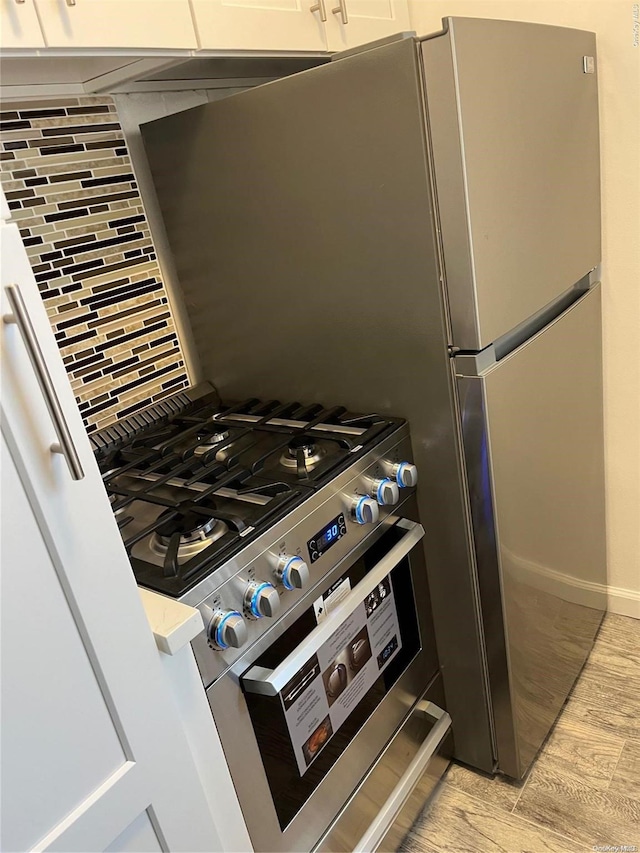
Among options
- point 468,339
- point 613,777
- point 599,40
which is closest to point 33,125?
point 468,339

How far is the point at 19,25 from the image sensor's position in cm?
90

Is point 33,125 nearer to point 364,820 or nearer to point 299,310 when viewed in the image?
point 299,310

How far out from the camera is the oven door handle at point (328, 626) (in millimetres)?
1005

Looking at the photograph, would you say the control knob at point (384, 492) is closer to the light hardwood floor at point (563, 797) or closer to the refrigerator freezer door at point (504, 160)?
the refrigerator freezer door at point (504, 160)

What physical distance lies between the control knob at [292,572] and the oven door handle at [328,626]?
12 cm

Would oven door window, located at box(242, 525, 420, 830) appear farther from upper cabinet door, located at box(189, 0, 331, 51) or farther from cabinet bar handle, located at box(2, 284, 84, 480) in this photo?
upper cabinet door, located at box(189, 0, 331, 51)

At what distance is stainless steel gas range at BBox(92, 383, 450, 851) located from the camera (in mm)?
997

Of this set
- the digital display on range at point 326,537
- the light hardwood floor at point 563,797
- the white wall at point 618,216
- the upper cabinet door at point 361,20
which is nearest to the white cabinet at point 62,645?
the digital display on range at point 326,537

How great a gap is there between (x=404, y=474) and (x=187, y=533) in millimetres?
457

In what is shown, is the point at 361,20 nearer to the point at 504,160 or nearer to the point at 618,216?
the point at 504,160

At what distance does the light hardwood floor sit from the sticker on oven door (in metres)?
0.72

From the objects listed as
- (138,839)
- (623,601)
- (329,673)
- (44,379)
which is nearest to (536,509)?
(329,673)

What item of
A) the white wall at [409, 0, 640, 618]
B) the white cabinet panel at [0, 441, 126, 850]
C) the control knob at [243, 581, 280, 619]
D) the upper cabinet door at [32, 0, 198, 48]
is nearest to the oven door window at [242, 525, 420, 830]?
the control knob at [243, 581, 280, 619]

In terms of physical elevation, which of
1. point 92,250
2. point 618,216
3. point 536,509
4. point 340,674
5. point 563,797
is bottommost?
point 563,797
